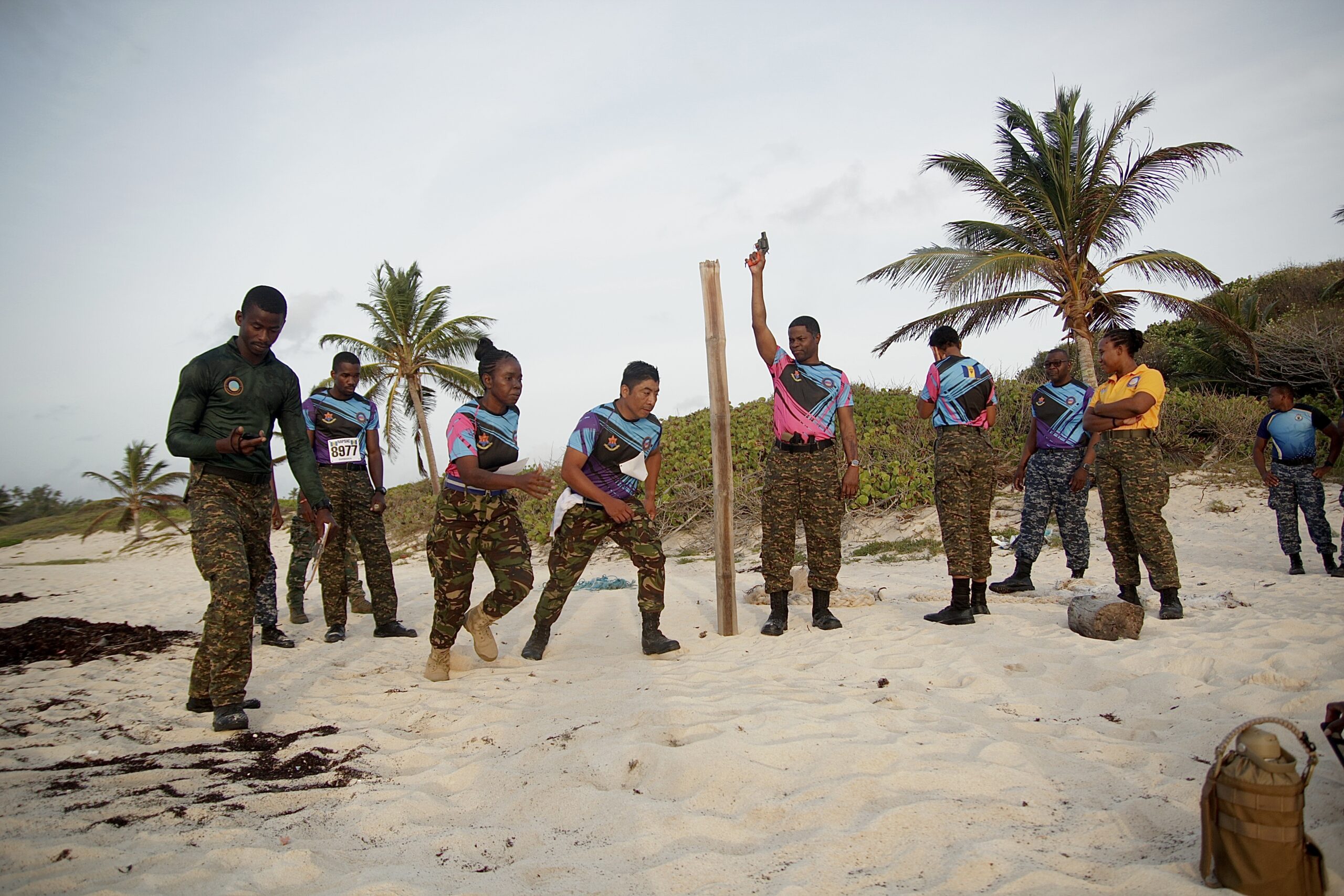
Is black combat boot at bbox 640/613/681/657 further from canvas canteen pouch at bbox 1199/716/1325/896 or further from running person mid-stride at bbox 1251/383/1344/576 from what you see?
running person mid-stride at bbox 1251/383/1344/576

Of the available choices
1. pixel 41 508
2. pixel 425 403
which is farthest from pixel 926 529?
pixel 41 508

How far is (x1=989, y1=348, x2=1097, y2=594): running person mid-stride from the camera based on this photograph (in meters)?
6.91

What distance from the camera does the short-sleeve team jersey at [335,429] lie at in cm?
638

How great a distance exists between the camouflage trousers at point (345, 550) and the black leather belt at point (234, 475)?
88.2 inches

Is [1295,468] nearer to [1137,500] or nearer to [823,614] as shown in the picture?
[1137,500]

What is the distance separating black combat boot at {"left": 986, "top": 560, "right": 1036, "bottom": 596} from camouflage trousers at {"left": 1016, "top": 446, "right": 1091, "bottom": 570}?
0.09m

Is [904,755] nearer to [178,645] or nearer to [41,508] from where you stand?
[178,645]

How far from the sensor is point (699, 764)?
296 centimetres

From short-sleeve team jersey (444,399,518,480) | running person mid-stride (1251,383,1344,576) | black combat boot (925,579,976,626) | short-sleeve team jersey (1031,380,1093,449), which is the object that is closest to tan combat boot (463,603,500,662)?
short-sleeve team jersey (444,399,518,480)

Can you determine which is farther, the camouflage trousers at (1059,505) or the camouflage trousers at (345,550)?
the camouflage trousers at (1059,505)

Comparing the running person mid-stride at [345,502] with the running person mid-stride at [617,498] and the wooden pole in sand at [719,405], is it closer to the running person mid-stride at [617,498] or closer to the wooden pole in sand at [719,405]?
the running person mid-stride at [617,498]

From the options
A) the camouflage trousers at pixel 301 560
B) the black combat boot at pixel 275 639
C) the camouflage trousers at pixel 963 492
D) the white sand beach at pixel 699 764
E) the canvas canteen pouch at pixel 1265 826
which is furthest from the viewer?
the camouflage trousers at pixel 301 560

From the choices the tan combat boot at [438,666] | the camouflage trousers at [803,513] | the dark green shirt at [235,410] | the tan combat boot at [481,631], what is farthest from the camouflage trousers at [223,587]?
the camouflage trousers at [803,513]

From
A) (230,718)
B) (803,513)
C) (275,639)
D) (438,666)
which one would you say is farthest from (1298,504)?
(275,639)
